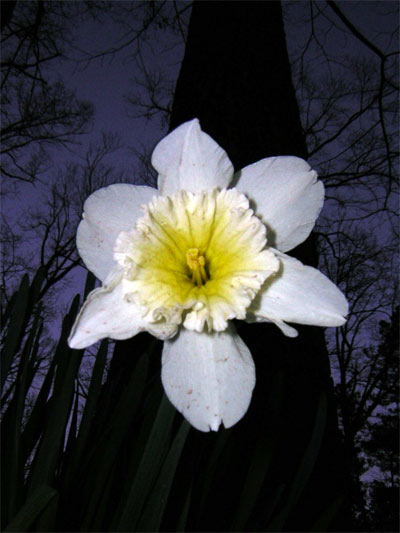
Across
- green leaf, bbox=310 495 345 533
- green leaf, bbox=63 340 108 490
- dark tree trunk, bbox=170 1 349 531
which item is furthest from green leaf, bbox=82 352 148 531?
green leaf, bbox=310 495 345 533

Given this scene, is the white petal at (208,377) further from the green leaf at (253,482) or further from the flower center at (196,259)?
the green leaf at (253,482)

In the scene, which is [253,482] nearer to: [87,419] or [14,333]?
[87,419]

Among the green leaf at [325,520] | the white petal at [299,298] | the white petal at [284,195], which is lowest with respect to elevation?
the green leaf at [325,520]

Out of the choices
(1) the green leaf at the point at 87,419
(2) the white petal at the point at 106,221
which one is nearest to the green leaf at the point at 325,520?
(1) the green leaf at the point at 87,419

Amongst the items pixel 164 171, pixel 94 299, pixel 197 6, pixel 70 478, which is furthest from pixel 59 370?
pixel 197 6

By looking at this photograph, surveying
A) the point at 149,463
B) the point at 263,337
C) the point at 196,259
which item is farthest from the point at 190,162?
the point at 263,337

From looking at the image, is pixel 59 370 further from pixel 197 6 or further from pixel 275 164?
pixel 197 6
